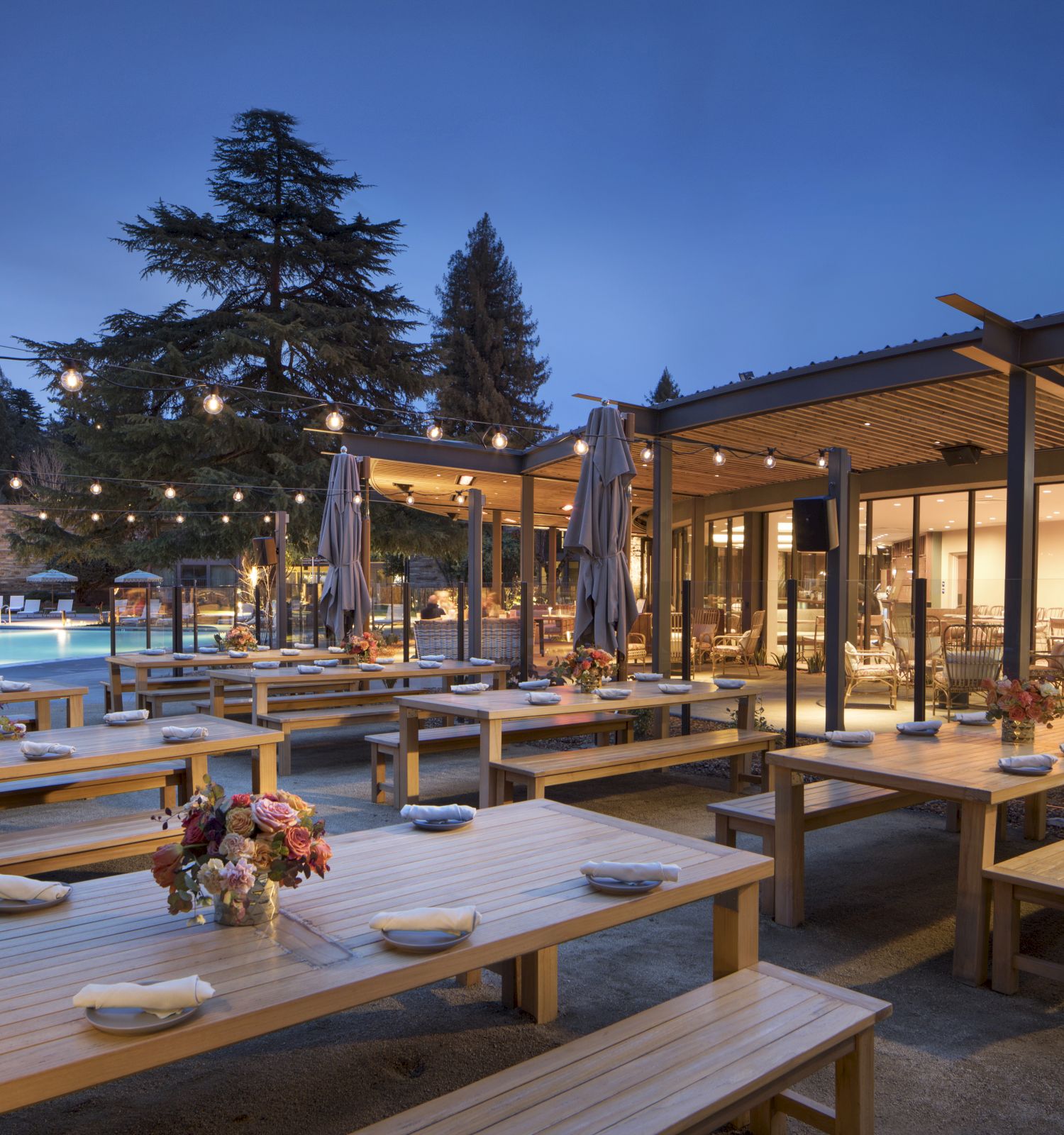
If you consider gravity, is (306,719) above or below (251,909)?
below

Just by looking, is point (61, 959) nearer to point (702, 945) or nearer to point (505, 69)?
point (702, 945)

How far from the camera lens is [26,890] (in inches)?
92.6

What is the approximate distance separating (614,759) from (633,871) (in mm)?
3177

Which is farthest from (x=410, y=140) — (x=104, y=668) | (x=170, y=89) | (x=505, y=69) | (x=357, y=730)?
(x=357, y=730)

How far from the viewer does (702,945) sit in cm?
385

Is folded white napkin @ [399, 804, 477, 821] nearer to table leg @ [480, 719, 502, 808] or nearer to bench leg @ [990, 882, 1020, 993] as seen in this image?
bench leg @ [990, 882, 1020, 993]

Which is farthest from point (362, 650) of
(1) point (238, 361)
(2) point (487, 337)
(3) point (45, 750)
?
(2) point (487, 337)

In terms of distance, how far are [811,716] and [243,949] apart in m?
8.55

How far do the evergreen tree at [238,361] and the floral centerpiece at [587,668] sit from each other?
615 inches

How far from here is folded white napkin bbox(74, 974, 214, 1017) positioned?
1.73m

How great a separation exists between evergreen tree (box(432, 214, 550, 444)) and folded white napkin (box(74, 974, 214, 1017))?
3160cm

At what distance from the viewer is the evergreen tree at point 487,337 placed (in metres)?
33.3

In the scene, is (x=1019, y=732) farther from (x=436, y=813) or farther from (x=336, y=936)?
(x=336, y=936)

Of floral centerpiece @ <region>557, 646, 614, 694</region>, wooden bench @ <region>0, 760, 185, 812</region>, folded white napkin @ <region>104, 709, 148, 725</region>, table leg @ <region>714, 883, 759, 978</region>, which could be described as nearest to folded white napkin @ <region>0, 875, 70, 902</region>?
table leg @ <region>714, 883, 759, 978</region>
